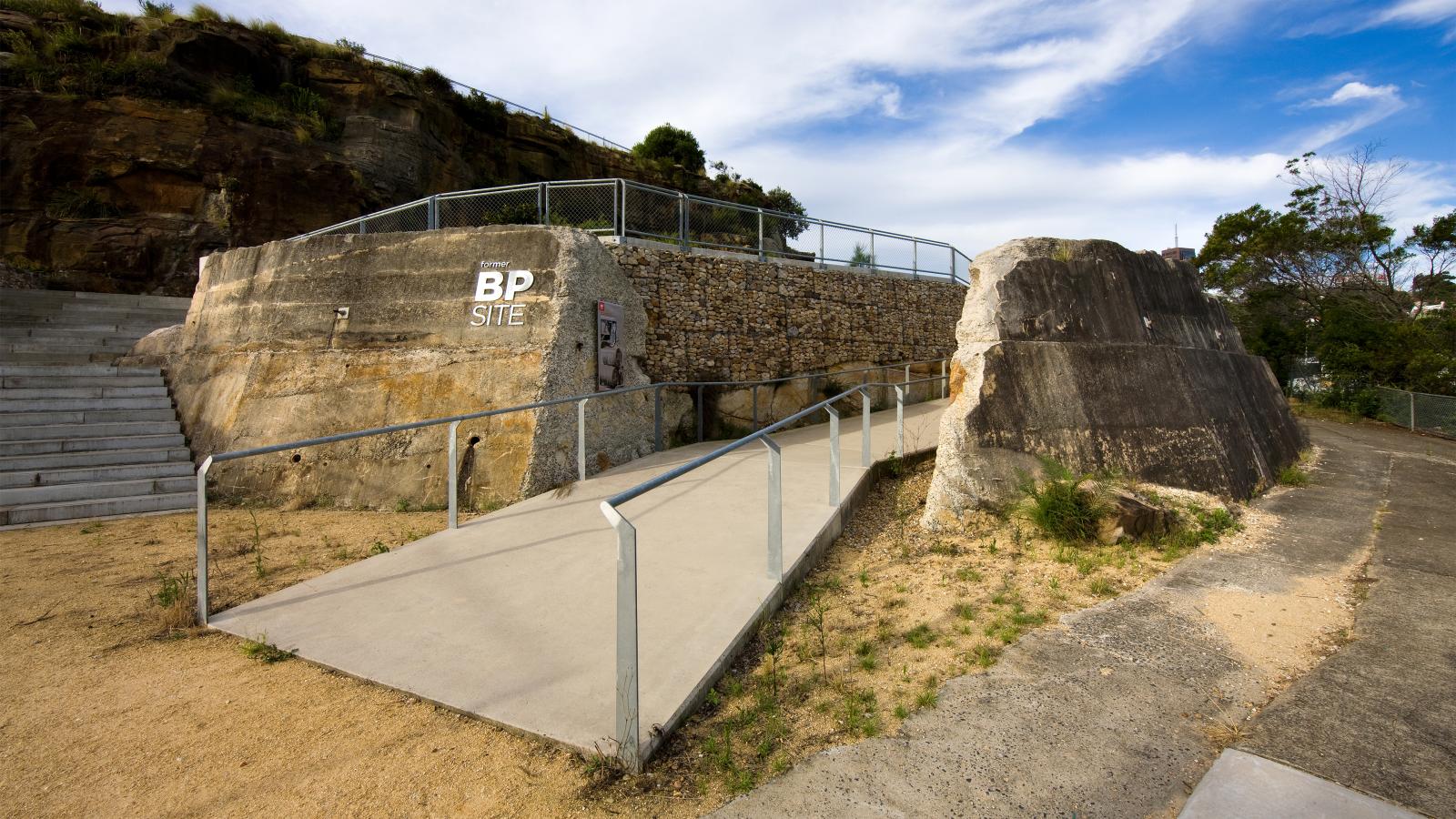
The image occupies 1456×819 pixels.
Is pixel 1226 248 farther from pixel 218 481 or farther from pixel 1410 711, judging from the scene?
pixel 218 481

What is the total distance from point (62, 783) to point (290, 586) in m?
2.00

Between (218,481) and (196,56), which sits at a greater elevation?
(196,56)

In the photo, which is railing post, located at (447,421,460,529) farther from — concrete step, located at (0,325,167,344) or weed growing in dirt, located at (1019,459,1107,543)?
concrete step, located at (0,325,167,344)

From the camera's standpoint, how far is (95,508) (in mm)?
7348

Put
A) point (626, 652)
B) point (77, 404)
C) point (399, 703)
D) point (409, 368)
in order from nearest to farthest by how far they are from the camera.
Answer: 1. point (626, 652)
2. point (399, 703)
3. point (409, 368)
4. point (77, 404)

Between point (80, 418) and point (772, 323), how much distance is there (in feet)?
34.0

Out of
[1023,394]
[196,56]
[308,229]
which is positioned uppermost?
[196,56]

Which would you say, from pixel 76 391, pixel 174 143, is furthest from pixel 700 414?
pixel 174 143

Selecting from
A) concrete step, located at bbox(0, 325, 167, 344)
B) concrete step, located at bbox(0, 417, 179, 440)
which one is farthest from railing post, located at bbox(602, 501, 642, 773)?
concrete step, located at bbox(0, 325, 167, 344)

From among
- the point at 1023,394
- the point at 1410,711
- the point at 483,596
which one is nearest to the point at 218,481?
the point at 483,596

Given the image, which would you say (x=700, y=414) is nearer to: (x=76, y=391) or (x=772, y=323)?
(x=772, y=323)

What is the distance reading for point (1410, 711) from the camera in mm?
2670

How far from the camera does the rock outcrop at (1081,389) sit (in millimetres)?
5668

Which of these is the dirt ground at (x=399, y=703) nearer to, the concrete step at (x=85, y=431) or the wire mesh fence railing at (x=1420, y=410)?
the concrete step at (x=85, y=431)
